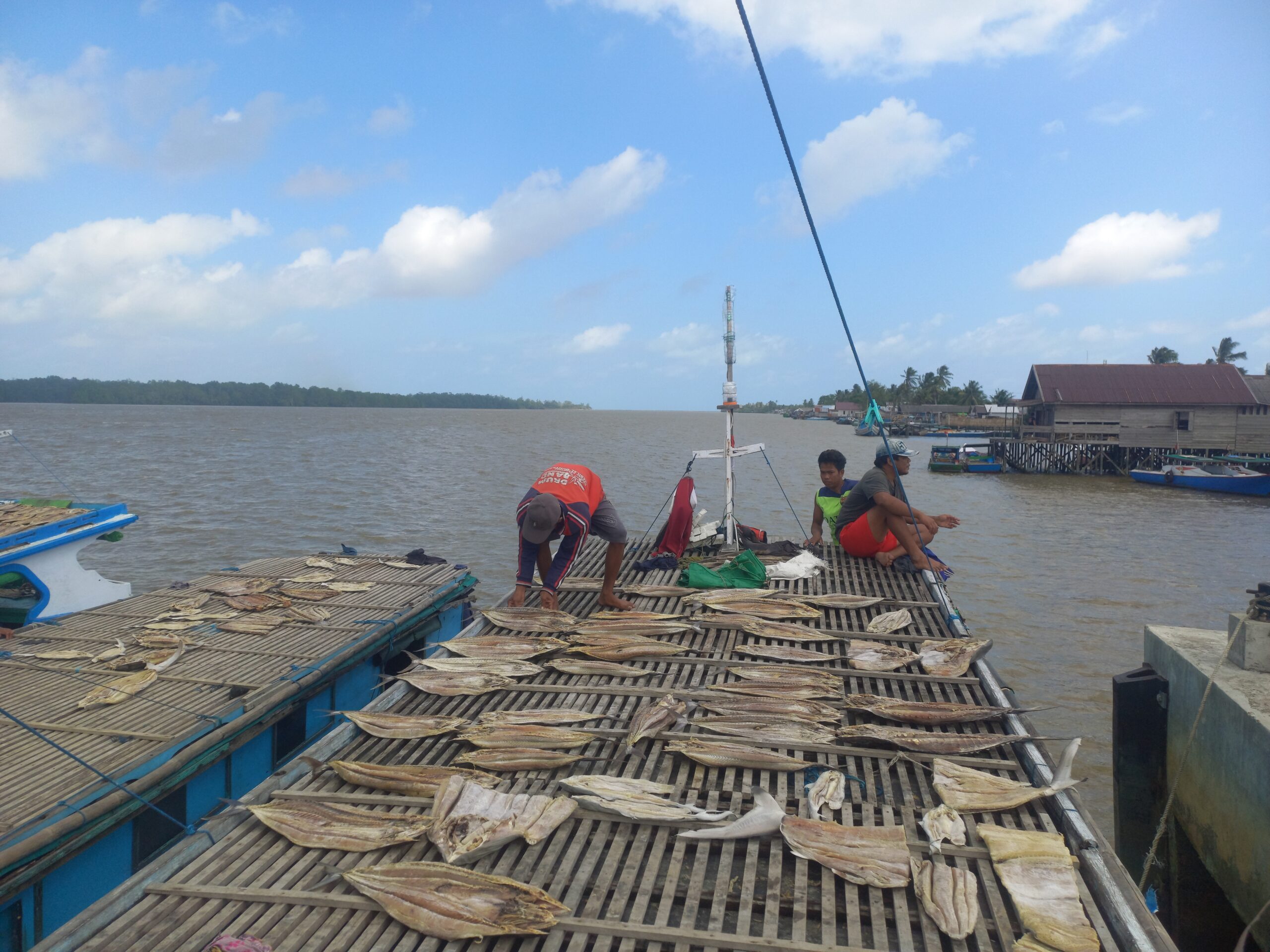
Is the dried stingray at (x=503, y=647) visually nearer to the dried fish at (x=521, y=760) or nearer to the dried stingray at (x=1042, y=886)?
the dried fish at (x=521, y=760)

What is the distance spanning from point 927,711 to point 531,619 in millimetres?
3566

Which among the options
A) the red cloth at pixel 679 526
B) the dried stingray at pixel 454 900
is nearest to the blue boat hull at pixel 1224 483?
the red cloth at pixel 679 526

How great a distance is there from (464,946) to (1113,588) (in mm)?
18803

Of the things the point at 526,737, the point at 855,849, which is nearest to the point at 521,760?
the point at 526,737

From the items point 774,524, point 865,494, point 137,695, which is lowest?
point 774,524

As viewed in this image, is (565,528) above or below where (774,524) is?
above

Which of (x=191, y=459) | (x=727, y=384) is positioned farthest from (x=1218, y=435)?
(x=191, y=459)

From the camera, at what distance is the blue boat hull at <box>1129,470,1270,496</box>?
1364 inches

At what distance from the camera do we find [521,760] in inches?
172

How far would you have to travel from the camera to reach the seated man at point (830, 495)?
10.1 metres

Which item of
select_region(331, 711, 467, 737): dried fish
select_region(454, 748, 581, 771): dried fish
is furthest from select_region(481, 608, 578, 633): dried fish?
select_region(454, 748, 581, 771): dried fish

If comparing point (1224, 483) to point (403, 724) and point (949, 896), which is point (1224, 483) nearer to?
point (949, 896)

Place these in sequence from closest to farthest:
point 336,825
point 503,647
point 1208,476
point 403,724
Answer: point 336,825, point 403,724, point 503,647, point 1208,476

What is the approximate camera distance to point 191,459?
45344 mm
